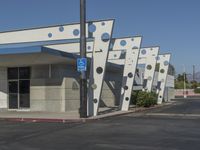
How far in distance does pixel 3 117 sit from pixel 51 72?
20.0 feet

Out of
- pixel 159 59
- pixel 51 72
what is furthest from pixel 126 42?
pixel 159 59

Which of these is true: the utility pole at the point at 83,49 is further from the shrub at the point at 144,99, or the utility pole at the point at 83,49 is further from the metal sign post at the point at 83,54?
the shrub at the point at 144,99

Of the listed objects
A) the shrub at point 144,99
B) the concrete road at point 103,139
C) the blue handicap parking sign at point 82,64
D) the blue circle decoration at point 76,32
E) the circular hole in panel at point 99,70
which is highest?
the blue circle decoration at point 76,32

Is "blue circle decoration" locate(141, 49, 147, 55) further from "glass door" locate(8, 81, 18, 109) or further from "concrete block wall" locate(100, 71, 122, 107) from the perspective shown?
"glass door" locate(8, 81, 18, 109)

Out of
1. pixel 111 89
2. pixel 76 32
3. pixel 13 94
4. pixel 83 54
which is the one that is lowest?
pixel 13 94

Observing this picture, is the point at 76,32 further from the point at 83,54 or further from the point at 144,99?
the point at 144,99

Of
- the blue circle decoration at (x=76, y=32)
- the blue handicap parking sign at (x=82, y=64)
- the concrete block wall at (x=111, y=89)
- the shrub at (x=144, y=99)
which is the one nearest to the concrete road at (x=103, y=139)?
the blue handicap parking sign at (x=82, y=64)

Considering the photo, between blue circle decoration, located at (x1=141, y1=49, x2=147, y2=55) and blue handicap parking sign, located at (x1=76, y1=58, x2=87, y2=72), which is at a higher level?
blue circle decoration, located at (x1=141, y1=49, x2=147, y2=55)

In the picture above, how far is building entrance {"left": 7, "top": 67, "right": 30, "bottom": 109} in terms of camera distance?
101ft

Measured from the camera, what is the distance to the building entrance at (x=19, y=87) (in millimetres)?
30641

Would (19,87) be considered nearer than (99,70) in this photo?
No

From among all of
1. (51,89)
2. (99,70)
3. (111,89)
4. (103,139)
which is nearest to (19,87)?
(51,89)

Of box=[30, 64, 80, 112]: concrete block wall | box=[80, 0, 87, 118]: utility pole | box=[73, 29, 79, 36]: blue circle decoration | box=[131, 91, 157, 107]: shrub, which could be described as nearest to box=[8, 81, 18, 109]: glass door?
box=[30, 64, 80, 112]: concrete block wall

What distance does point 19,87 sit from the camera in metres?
31.1
